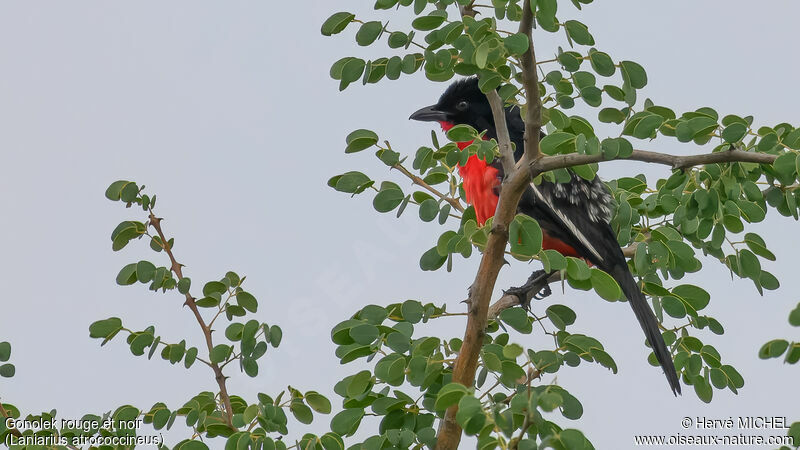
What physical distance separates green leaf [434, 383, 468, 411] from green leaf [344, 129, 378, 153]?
1123mm

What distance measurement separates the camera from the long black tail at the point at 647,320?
12.3 feet

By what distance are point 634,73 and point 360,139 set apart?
96 cm

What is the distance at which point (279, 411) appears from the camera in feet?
10.0

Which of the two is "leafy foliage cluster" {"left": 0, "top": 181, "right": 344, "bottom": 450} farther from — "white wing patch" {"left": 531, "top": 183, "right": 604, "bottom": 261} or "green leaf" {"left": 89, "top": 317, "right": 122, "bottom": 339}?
"white wing patch" {"left": 531, "top": 183, "right": 604, "bottom": 261}

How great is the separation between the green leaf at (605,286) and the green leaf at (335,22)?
3.74 ft

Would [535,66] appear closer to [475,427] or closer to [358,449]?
[475,427]

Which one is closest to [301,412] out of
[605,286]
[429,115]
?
[605,286]

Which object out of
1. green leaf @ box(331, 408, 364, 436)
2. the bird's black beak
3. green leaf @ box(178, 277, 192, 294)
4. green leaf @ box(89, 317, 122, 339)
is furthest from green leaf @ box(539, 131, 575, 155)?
the bird's black beak

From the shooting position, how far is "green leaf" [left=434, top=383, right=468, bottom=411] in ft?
8.14

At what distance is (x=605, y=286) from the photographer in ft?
9.52

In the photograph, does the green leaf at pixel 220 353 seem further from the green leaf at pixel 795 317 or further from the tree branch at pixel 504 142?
the green leaf at pixel 795 317

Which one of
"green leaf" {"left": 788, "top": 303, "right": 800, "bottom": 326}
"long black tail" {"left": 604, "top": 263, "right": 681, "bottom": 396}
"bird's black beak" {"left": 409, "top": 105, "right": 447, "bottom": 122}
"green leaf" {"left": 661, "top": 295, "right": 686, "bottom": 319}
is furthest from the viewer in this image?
"bird's black beak" {"left": 409, "top": 105, "right": 447, "bottom": 122}

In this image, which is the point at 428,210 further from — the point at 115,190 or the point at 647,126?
the point at 115,190

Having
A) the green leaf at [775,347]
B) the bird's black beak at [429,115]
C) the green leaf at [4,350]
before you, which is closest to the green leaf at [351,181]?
the green leaf at [4,350]
